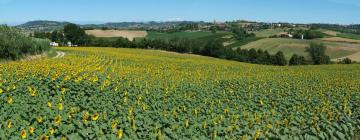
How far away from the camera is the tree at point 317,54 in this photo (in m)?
85.2

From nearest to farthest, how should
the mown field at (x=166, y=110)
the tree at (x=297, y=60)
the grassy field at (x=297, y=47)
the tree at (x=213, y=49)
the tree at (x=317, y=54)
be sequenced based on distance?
the mown field at (x=166, y=110)
the tree at (x=317, y=54)
the tree at (x=297, y=60)
the tree at (x=213, y=49)
the grassy field at (x=297, y=47)

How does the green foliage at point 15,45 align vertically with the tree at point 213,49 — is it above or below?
above

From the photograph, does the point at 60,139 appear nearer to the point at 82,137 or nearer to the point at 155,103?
the point at 82,137

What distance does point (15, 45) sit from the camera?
127 feet

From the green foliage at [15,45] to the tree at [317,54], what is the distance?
2230 inches

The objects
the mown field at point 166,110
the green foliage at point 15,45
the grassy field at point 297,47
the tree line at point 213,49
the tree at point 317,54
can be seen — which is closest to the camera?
the mown field at point 166,110

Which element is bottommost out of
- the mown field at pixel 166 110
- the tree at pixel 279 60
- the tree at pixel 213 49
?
the tree at pixel 279 60

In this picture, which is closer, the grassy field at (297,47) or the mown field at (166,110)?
the mown field at (166,110)

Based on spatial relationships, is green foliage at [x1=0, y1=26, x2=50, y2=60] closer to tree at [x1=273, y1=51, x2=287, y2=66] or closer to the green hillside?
tree at [x1=273, y1=51, x2=287, y2=66]

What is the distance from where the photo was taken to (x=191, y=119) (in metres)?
11.1

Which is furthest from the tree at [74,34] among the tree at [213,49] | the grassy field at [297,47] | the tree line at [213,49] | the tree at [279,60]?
the tree at [279,60]

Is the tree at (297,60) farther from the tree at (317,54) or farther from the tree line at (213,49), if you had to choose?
the tree at (317,54)

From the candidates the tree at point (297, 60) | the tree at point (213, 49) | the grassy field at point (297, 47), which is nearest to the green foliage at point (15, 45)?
the tree at point (213, 49)

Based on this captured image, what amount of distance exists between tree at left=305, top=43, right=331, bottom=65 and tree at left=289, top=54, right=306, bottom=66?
2240 millimetres
